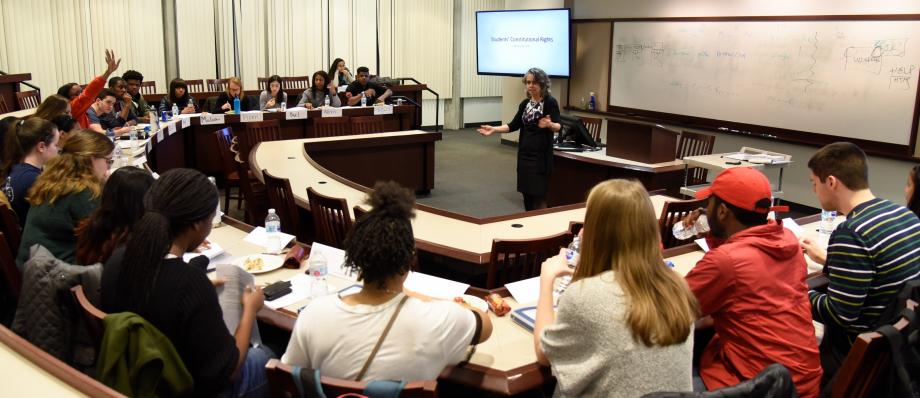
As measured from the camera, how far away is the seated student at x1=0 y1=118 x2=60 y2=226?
330cm

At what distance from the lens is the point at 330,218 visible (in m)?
3.75

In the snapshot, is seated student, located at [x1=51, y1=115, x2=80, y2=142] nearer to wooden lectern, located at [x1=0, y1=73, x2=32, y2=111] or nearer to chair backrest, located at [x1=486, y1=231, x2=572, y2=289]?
chair backrest, located at [x1=486, y1=231, x2=572, y2=289]

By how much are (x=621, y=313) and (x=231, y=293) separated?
1203mm

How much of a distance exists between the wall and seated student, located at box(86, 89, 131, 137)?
611cm

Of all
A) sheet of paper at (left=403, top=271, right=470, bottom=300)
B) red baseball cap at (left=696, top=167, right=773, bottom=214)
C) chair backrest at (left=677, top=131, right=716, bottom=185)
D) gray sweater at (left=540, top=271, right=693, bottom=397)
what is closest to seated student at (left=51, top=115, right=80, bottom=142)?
sheet of paper at (left=403, top=271, right=470, bottom=300)

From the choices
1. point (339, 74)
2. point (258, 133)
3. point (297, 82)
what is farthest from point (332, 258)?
point (297, 82)

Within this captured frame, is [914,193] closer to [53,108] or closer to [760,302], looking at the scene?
[760,302]

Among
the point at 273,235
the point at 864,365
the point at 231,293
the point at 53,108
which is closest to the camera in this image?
the point at 864,365

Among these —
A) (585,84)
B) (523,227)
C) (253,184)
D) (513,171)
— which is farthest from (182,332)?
(585,84)

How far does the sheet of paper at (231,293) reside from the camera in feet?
7.11

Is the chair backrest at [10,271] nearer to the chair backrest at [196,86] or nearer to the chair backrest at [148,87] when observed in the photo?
the chair backrest at [148,87]

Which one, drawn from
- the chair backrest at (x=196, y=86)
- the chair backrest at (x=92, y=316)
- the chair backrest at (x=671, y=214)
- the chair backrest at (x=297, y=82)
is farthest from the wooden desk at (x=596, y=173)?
the chair backrest at (x=196, y=86)

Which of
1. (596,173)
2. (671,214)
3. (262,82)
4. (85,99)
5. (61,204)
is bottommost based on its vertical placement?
(596,173)

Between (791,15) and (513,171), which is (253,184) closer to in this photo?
(513,171)
